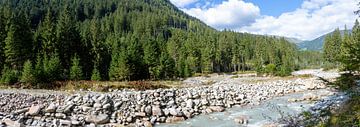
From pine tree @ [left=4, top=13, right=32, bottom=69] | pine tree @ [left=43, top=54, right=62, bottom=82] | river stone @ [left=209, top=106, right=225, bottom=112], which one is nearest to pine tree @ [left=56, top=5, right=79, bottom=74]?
pine tree @ [left=4, top=13, right=32, bottom=69]

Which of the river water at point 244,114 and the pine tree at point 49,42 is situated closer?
the river water at point 244,114

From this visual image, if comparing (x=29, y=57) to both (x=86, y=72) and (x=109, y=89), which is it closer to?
(x=86, y=72)

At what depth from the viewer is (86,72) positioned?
50875 mm

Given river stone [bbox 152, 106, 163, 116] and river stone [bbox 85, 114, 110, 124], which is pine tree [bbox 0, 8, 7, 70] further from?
river stone [bbox 152, 106, 163, 116]

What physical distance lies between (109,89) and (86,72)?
59.3 ft

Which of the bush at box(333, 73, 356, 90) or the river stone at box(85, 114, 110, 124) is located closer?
the bush at box(333, 73, 356, 90)

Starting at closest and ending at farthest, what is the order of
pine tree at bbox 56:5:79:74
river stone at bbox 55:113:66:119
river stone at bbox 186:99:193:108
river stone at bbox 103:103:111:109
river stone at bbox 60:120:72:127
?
1. river stone at bbox 60:120:72:127
2. river stone at bbox 55:113:66:119
3. river stone at bbox 103:103:111:109
4. river stone at bbox 186:99:193:108
5. pine tree at bbox 56:5:79:74

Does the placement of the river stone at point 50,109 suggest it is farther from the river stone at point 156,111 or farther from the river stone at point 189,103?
the river stone at point 189,103

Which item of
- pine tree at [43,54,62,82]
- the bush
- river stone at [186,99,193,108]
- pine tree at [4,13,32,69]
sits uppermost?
pine tree at [4,13,32,69]

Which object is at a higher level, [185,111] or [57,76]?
[57,76]

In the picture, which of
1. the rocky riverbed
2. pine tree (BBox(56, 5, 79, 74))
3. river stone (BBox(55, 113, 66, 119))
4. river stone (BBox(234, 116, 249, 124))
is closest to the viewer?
the rocky riverbed

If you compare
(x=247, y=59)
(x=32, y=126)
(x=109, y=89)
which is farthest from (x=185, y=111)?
(x=247, y=59)

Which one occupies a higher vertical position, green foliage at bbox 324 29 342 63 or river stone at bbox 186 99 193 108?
green foliage at bbox 324 29 342 63

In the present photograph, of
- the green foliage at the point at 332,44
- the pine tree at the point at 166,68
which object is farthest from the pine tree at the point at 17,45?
the green foliage at the point at 332,44
